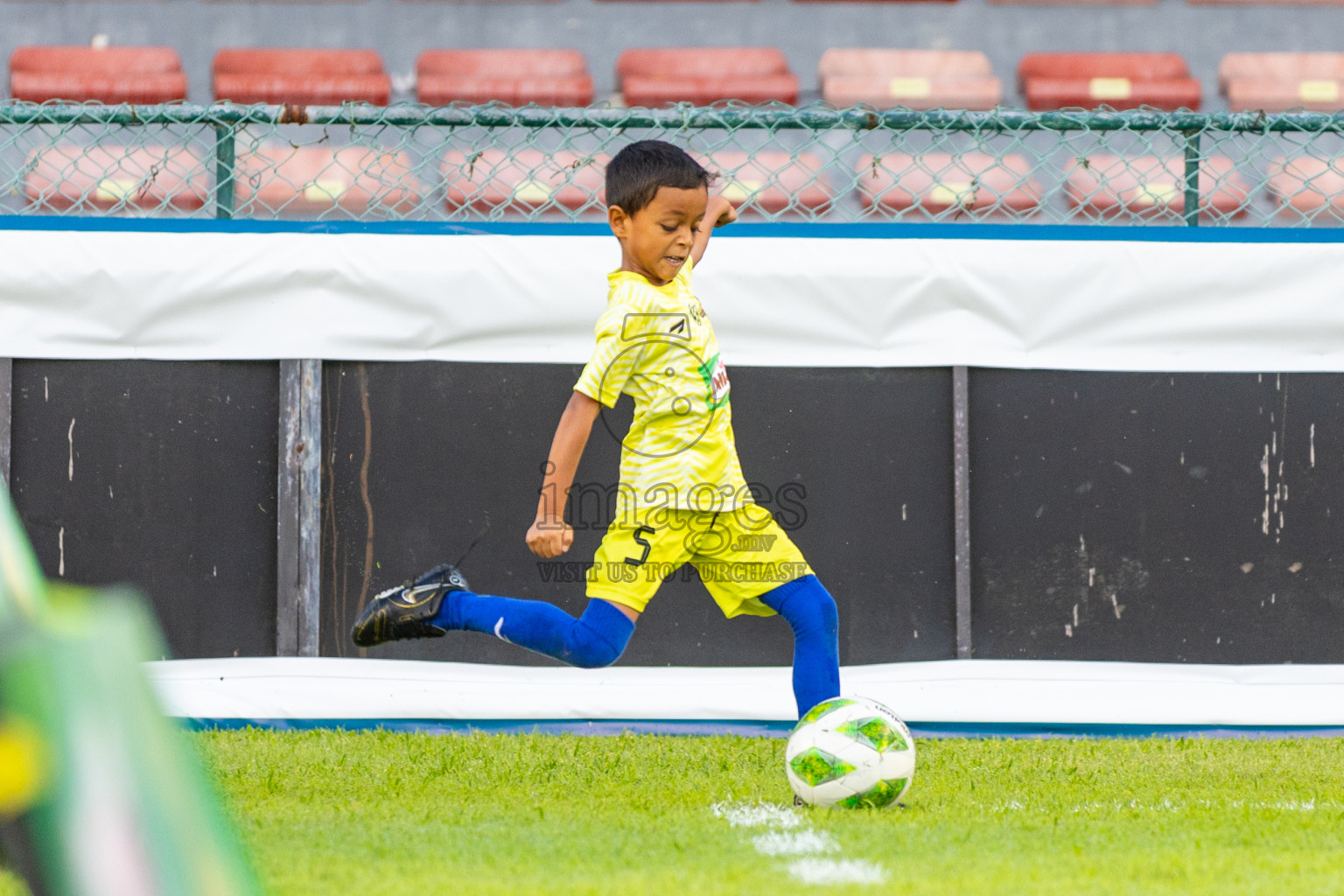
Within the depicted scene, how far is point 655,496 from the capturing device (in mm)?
3205

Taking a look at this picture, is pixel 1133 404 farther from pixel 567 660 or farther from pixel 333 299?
pixel 333 299

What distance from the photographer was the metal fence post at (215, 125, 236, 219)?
14.3ft

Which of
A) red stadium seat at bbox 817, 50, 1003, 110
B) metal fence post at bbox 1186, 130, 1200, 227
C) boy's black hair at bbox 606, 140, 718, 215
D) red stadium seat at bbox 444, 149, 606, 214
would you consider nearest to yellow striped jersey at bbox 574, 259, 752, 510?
boy's black hair at bbox 606, 140, 718, 215

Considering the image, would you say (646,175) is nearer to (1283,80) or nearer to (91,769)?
(91,769)

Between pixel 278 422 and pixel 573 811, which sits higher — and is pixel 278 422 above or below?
above

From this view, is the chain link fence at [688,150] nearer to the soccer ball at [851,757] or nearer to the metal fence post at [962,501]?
the metal fence post at [962,501]

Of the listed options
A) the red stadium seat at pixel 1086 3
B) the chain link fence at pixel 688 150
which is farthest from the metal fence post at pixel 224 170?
the red stadium seat at pixel 1086 3

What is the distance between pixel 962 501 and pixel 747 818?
1.65 m

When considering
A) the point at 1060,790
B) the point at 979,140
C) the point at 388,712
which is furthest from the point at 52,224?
the point at 1060,790

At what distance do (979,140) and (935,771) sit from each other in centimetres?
208

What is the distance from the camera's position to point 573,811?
117 inches

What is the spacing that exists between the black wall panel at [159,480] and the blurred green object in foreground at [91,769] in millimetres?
3780

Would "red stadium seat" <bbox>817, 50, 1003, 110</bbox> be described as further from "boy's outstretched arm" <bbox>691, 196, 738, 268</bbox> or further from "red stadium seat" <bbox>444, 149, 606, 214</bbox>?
"boy's outstretched arm" <bbox>691, 196, 738, 268</bbox>

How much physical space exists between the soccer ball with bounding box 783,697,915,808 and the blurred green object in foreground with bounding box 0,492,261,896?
2.41m
